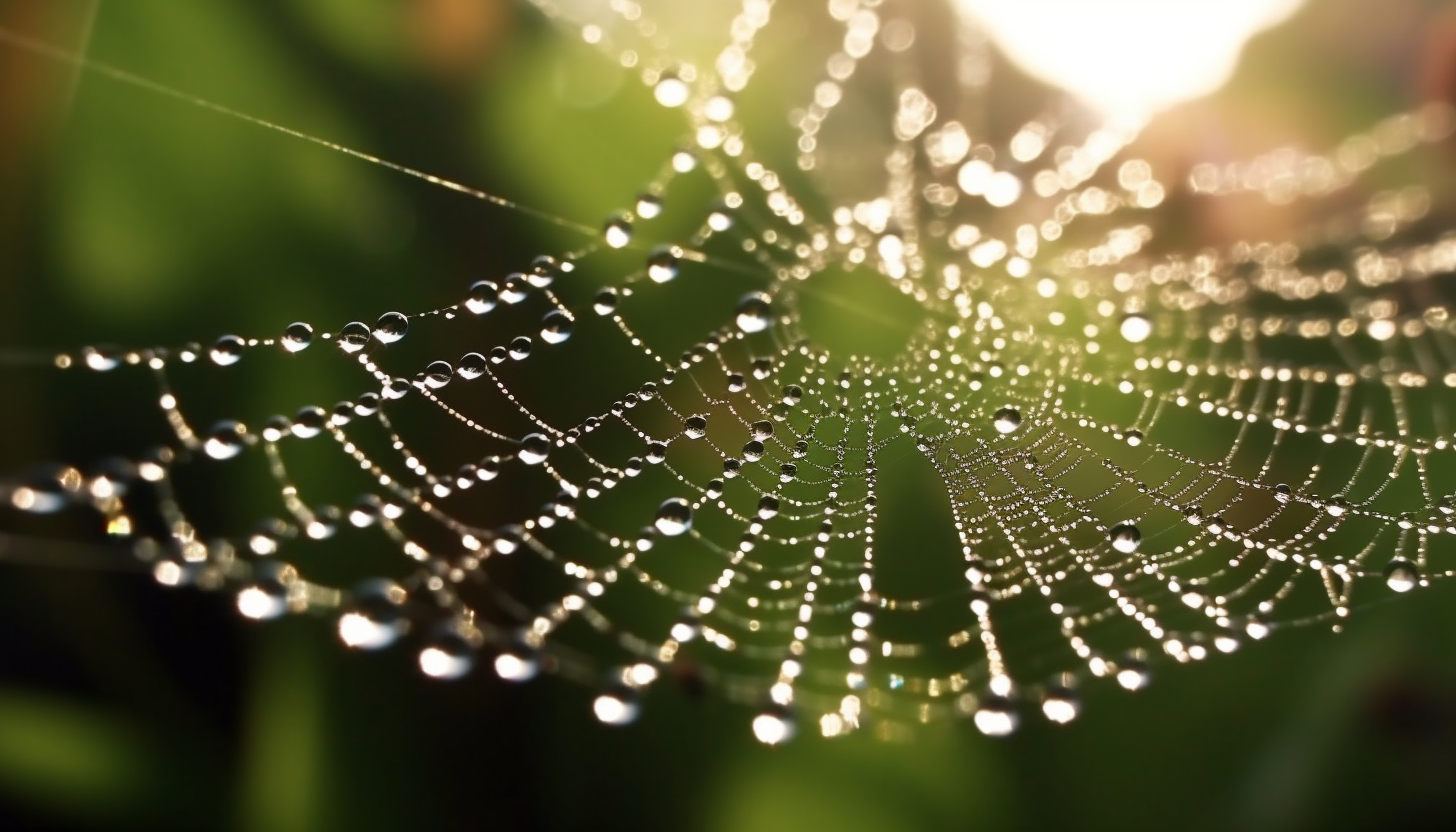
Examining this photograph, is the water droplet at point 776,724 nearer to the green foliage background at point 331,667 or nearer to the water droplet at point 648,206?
the green foliage background at point 331,667

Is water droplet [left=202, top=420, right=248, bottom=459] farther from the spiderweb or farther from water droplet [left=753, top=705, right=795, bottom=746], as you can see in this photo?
water droplet [left=753, top=705, right=795, bottom=746]

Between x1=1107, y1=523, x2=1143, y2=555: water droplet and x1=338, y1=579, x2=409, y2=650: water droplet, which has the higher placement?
x1=1107, y1=523, x2=1143, y2=555: water droplet

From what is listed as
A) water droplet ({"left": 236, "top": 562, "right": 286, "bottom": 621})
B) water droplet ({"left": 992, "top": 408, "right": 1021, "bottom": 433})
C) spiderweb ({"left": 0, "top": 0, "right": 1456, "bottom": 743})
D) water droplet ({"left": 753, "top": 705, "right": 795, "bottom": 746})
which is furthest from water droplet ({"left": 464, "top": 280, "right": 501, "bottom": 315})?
water droplet ({"left": 992, "top": 408, "right": 1021, "bottom": 433})

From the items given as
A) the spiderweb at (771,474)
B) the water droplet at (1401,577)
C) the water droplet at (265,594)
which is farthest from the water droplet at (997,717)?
the water droplet at (265,594)

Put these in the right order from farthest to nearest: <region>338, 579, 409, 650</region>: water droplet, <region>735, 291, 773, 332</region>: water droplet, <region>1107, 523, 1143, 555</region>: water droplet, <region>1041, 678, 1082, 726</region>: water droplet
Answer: <region>735, 291, 773, 332</region>: water droplet, <region>1107, 523, 1143, 555</region>: water droplet, <region>1041, 678, 1082, 726</region>: water droplet, <region>338, 579, 409, 650</region>: water droplet

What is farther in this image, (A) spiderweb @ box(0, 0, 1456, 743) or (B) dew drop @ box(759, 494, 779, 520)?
(B) dew drop @ box(759, 494, 779, 520)

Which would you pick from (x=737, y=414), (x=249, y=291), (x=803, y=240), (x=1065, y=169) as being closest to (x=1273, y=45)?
(x=1065, y=169)

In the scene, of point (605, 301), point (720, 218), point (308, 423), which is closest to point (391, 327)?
point (308, 423)

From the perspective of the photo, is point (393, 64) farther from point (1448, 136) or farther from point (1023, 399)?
point (1448, 136)
